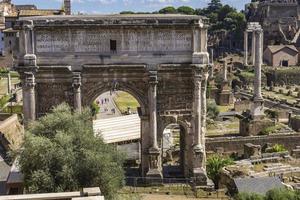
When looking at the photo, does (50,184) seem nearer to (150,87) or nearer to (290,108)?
(150,87)

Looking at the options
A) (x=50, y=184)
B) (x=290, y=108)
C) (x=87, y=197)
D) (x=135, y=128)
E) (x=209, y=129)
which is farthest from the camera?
(x=290, y=108)

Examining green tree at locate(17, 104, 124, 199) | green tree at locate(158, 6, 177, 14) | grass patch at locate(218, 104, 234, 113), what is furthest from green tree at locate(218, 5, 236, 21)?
green tree at locate(17, 104, 124, 199)

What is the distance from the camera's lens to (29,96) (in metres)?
23.8

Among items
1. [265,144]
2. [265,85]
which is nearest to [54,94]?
[265,144]

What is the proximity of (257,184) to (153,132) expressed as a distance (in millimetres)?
5189

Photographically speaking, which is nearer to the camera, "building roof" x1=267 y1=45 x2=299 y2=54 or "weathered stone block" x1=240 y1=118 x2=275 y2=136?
"weathered stone block" x1=240 y1=118 x2=275 y2=136

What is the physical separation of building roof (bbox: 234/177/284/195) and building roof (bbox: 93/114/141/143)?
337 inches

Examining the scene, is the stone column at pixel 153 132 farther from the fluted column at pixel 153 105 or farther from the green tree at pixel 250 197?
the green tree at pixel 250 197

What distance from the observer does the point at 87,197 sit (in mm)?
13570

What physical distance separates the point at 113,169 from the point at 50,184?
2.45 metres

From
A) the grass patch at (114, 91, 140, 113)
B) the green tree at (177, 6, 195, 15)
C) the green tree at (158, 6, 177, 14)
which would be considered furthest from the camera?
the green tree at (177, 6, 195, 15)

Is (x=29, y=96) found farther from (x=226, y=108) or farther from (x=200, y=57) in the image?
(x=226, y=108)

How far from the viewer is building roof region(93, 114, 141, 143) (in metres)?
30.2

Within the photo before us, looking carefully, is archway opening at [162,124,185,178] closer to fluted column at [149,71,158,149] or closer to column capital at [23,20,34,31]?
fluted column at [149,71,158,149]
